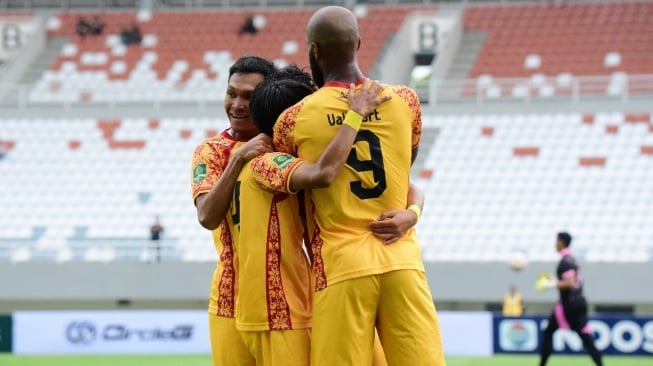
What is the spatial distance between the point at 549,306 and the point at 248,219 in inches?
694

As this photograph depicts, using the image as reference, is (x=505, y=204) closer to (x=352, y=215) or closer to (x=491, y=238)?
(x=491, y=238)

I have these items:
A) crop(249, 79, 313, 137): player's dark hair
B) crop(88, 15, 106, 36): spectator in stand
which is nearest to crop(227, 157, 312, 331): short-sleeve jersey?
crop(249, 79, 313, 137): player's dark hair

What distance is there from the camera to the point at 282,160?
515cm

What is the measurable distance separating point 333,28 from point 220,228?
46.7 inches

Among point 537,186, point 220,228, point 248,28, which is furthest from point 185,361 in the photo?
point 248,28

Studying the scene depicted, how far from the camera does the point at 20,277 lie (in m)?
22.8

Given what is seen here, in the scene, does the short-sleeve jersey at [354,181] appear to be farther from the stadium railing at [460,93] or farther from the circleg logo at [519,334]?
the stadium railing at [460,93]

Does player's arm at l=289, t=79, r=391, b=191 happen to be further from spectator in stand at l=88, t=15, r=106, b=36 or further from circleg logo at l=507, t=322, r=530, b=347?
spectator in stand at l=88, t=15, r=106, b=36

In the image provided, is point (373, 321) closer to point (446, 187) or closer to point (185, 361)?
point (185, 361)

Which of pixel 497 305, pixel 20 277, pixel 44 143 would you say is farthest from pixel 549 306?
pixel 44 143

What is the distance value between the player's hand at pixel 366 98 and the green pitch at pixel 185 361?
1113 centimetres

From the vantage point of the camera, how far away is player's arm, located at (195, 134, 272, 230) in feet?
17.5

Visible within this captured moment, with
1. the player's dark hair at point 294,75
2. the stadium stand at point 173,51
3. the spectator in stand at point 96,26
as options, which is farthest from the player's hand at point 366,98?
the spectator in stand at point 96,26

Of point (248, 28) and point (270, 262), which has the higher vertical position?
point (248, 28)
